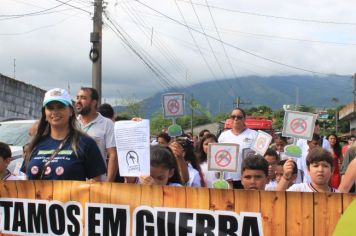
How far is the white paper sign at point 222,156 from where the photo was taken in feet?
17.2

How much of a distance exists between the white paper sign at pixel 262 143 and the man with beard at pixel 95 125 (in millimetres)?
1652

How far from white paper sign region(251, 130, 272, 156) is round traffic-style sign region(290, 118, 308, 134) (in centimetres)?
87

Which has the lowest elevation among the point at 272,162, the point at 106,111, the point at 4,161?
the point at 272,162

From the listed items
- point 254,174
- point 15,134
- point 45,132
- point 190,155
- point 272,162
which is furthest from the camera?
point 15,134

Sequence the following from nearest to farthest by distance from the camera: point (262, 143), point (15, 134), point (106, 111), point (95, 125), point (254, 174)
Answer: point (254, 174)
point (95, 125)
point (262, 143)
point (106, 111)
point (15, 134)

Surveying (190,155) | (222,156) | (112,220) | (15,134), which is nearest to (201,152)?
(190,155)

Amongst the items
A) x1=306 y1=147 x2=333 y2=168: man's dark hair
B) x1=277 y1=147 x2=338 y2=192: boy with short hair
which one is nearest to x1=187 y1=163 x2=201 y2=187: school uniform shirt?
x1=277 y1=147 x2=338 y2=192: boy with short hair

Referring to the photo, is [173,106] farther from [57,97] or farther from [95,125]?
[57,97]

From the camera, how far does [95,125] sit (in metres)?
5.21

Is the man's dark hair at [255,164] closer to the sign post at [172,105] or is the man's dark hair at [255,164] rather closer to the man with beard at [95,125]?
the man with beard at [95,125]

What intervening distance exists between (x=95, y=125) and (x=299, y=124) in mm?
1959

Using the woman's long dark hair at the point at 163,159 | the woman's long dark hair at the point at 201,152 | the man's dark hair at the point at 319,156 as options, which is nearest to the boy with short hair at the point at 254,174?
the man's dark hair at the point at 319,156

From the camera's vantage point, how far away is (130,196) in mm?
3650

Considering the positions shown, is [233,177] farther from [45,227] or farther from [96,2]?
[96,2]
